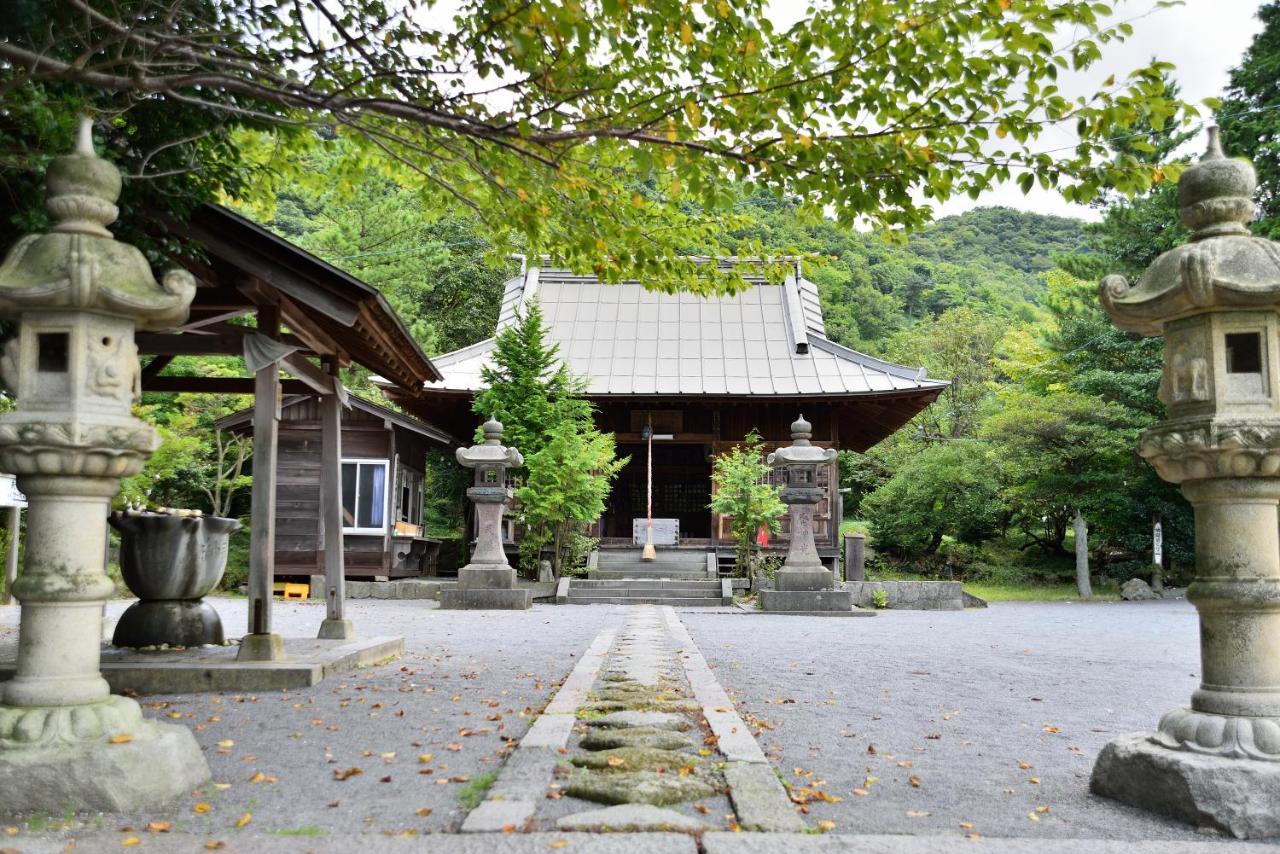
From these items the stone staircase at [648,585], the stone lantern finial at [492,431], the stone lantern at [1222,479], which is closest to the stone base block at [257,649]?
the stone lantern at [1222,479]

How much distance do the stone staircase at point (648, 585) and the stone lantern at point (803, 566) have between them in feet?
6.11

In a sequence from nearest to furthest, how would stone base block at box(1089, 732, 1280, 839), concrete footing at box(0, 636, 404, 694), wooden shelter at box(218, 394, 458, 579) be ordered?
stone base block at box(1089, 732, 1280, 839) < concrete footing at box(0, 636, 404, 694) < wooden shelter at box(218, 394, 458, 579)

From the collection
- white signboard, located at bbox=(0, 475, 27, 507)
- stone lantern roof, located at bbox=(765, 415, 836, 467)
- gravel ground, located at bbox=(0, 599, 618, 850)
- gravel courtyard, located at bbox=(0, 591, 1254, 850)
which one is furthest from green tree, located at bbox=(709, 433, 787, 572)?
white signboard, located at bbox=(0, 475, 27, 507)

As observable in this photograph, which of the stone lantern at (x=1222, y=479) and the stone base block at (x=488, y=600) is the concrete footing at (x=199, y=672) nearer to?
the stone lantern at (x=1222, y=479)

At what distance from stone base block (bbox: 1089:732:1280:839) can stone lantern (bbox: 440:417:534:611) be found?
1161 cm

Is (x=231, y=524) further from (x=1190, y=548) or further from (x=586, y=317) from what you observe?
(x=1190, y=548)

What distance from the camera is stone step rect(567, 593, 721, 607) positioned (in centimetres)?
1597

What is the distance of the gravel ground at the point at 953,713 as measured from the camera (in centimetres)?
343

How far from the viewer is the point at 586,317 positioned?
80.1 ft

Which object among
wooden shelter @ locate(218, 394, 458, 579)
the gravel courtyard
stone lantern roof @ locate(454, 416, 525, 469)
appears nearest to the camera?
the gravel courtyard

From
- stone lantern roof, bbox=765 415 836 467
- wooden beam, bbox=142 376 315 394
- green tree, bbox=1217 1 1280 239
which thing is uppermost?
green tree, bbox=1217 1 1280 239

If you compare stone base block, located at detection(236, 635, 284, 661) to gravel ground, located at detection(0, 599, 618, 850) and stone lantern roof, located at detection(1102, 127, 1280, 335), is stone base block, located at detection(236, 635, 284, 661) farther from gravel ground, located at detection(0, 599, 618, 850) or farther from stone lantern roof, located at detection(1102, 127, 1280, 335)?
stone lantern roof, located at detection(1102, 127, 1280, 335)

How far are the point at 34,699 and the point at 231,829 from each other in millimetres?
938

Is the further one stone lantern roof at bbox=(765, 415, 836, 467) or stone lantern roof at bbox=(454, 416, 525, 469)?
stone lantern roof at bbox=(454, 416, 525, 469)
